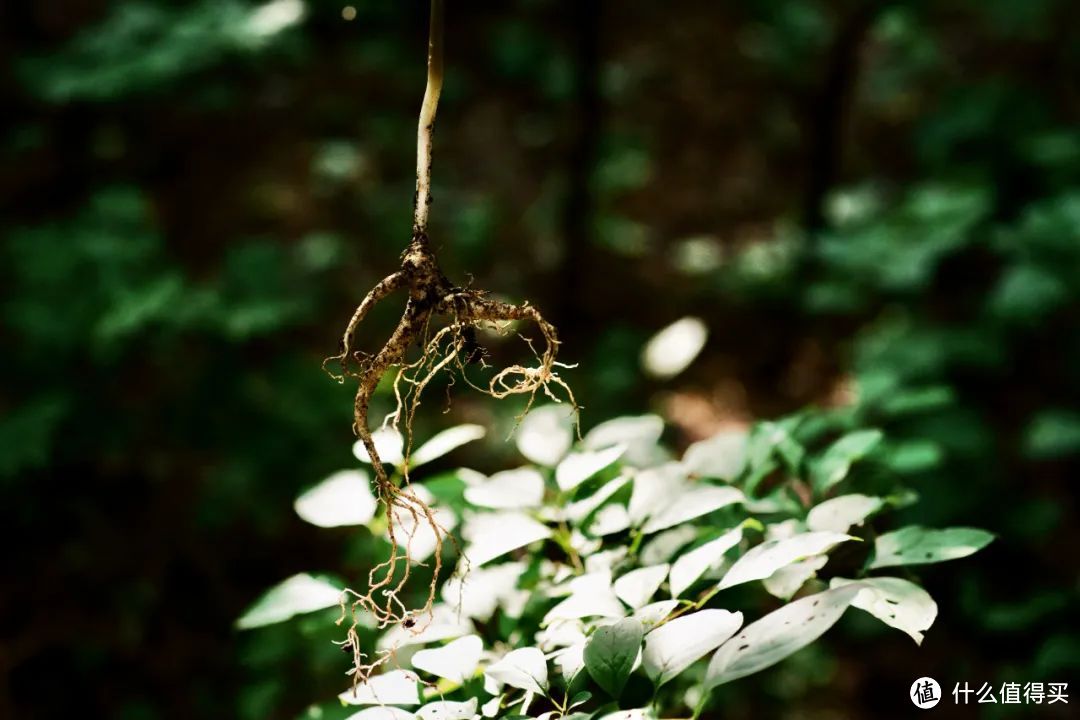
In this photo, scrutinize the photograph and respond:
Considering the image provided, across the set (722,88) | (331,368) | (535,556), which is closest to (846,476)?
(535,556)

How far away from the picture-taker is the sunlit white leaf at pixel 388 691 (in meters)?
0.71

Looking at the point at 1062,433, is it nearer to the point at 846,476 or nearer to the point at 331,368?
the point at 846,476

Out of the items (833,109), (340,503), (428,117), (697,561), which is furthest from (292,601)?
(833,109)

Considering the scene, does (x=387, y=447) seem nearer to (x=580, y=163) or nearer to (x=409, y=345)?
(x=409, y=345)

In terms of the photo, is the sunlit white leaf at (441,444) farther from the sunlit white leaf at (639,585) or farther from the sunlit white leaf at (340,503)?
the sunlit white leaf at (639,585)

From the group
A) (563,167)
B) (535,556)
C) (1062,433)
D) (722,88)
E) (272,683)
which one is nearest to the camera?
(535,556)

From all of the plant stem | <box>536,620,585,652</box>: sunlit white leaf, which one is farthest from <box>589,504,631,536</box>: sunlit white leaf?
the plant stem

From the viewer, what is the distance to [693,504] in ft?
2.73

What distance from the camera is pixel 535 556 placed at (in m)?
0.98

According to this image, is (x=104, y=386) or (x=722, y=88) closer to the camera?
(x=104, y=386)

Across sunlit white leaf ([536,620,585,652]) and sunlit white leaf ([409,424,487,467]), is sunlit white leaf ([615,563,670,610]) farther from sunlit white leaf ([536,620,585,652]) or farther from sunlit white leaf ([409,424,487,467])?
sunlit white leaf ([409,424,487,467])

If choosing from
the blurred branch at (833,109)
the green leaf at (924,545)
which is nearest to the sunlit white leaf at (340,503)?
the green leaf at (924,545)

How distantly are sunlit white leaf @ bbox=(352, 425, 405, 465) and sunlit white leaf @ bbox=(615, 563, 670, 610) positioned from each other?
0.34 metres

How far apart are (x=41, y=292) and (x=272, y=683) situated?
216 cm
